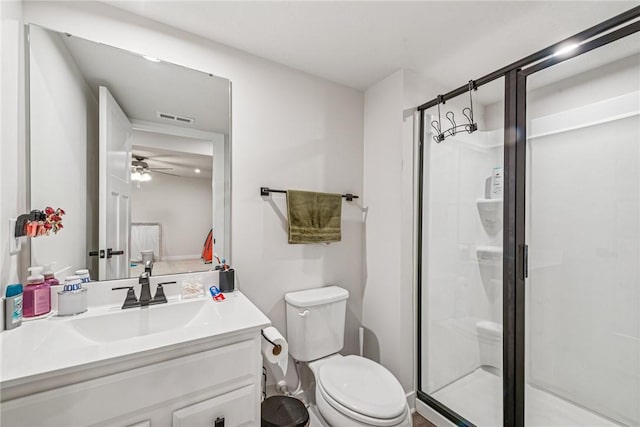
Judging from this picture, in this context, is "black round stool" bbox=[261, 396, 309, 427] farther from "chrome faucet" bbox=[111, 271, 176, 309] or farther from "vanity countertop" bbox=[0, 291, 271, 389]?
"chrome faucet" bbox=[111, 271, 176, 309]

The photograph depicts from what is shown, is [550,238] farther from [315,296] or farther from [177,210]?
[177,210]

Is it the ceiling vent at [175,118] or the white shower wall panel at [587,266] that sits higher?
the ceiling vent at [175,118]

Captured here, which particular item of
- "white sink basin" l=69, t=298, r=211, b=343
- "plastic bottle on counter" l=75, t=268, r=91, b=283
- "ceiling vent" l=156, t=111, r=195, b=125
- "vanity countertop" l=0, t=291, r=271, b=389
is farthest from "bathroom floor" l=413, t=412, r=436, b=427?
"ceiling vent" l=156, t=111, r=195, b=125

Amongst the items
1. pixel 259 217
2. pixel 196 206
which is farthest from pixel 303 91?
pixel 196 206

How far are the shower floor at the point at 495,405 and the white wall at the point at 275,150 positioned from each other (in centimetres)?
70

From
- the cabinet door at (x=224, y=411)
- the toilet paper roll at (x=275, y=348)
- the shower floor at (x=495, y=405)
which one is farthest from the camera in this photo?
the shower floor at (x=495, y=405)

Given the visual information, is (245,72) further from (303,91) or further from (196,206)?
(196,206)

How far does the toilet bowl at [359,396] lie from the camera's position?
117 centimetres

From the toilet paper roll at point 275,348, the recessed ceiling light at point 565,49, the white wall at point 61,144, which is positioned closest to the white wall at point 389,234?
the recessed ceiling light at point 565,49

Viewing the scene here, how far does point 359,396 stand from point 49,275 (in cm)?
140

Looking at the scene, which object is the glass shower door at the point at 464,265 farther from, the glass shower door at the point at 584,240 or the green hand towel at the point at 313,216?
the green hand towel at the point at 313,216

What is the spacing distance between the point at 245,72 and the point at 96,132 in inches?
32.5

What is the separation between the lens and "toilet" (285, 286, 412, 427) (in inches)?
46.8

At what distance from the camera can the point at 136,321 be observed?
115 centimetres
